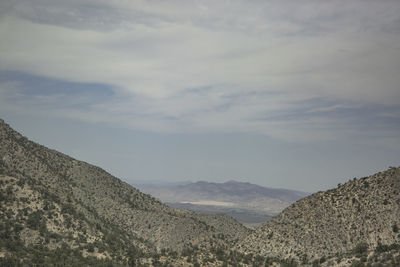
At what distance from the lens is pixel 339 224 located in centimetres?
6444

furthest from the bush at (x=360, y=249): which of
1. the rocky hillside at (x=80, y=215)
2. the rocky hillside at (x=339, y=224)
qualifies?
the rocky hillside at (x=80, y=215)

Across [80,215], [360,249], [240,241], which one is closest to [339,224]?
[360,249]

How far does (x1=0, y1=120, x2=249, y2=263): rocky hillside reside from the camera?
67.4 m

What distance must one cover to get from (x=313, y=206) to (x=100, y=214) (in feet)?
192

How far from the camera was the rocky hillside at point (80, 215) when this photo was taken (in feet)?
221

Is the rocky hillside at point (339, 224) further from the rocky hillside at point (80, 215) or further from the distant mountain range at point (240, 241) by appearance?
the rocky hillside at point (80, 215)

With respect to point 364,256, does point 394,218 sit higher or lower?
higher

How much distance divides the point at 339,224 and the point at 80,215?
51.5 metres

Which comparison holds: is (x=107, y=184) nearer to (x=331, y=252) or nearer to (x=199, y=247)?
(x=199, y=247)

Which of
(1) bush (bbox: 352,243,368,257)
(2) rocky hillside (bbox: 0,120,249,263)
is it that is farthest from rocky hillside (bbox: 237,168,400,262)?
(2) rocky hillside (bbox: 0,120,249,263)

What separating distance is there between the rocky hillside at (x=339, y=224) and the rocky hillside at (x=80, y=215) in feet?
88.2

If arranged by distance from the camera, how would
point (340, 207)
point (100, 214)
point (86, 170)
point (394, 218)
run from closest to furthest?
1. point (394, 218)
2. point (340, 207)
3. point (100, 214)
4. point (86, 170)

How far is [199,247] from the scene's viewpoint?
95.2 meters

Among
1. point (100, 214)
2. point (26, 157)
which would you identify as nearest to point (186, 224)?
point (100, 214)
